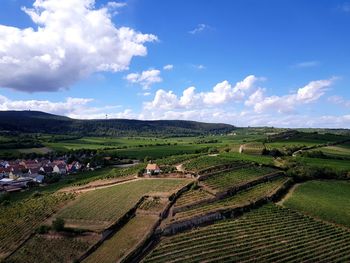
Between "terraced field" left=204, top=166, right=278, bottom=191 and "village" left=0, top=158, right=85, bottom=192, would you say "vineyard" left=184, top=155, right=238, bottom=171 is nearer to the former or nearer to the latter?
"terraced field" left=204, top=166, right=278, bottom=191

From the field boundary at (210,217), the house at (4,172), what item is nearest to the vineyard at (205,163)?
the field boundary at (210,217)

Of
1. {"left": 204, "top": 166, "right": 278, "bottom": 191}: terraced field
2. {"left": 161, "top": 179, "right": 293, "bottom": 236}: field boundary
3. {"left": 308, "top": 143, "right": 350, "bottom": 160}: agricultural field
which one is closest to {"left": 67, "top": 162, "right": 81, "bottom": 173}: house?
{"left": 204, "top": 166, "right": 278, "bottom": 191}: terraced field

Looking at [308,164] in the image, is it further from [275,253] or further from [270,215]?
[275,253]

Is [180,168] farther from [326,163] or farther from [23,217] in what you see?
[326,163]

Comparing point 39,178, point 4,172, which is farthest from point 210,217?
point 4,172

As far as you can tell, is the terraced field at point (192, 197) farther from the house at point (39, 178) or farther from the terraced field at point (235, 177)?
the house at point (39, 178)
